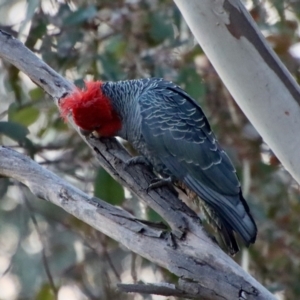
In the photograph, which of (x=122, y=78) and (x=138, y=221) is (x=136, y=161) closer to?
(x=138, y=221)

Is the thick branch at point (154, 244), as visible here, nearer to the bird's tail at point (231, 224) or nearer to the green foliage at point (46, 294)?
the bird's tail at point (231, 224)

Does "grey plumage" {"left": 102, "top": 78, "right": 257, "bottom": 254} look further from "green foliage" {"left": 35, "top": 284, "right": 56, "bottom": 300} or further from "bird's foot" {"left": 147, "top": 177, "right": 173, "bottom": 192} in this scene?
"green foliage" {"left": 35, "top": 284, "right": 56, "bottom": 300}

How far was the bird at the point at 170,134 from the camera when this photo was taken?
2342mm

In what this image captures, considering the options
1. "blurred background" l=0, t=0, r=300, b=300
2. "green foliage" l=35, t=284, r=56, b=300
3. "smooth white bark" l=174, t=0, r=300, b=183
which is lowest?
"green foliage" l=35, t=284, r=56, b=300

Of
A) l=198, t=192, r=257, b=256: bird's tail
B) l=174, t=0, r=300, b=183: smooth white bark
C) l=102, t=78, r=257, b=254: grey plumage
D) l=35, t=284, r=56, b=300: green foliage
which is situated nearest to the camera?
l=174, t=0, r=300, b=183: smooth white bark

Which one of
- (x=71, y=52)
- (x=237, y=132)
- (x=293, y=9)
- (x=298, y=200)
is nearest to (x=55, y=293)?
(x=71, y=52)

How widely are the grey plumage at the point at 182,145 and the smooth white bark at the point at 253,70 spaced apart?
0.45m

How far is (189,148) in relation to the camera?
2.51 meters

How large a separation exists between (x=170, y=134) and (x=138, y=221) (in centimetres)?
60

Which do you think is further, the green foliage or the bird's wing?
the green foliage

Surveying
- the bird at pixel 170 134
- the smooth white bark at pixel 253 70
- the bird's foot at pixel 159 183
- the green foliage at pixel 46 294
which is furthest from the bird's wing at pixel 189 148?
the green foliage at pixel 46 294

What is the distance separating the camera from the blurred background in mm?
3225

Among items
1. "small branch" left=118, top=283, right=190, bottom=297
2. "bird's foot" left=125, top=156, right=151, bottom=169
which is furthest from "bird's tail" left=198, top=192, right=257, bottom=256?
"small branch" left=118, top=283, right=190, bottom=297

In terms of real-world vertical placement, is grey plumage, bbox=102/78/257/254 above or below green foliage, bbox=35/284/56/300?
above
